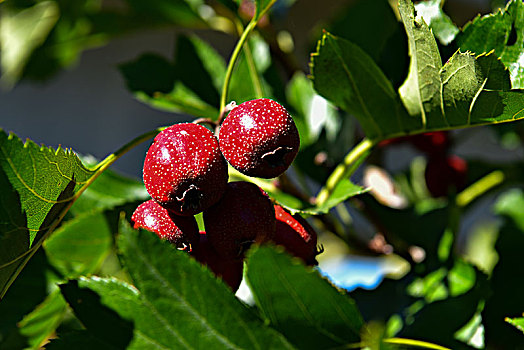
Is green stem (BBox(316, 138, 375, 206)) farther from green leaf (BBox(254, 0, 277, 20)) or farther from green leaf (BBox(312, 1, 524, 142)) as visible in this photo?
green leaf (BBox(254, 0, 277, 20))

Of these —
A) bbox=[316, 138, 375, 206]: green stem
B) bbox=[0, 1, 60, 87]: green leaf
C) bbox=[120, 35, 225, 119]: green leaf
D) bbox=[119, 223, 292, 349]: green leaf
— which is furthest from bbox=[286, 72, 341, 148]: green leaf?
bbox=[0, 1, 60, 87]: green leaf

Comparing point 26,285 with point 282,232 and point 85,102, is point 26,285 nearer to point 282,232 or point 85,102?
point 282,232

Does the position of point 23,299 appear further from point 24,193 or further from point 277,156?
point 277,156

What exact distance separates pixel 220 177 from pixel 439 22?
0.33m

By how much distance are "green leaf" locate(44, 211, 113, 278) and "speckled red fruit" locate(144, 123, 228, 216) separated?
0.30 meters

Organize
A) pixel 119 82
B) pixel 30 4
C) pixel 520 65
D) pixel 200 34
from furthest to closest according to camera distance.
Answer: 1. pixel 119 82
2. pixel 200 34
3. pixel 30 4
4. pixel 520 65

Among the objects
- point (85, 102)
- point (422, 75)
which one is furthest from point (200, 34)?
point (422, 75)

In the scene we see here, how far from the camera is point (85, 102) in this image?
3.80 m

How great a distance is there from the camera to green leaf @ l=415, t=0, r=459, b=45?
2.30 ft

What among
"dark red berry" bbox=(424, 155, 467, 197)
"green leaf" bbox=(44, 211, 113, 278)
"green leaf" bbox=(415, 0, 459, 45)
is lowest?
"dark red berry" bbox=(424, 155, 467, 197)

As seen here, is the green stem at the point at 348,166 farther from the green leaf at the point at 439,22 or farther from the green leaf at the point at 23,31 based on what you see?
the green leaf at the point at 23,31

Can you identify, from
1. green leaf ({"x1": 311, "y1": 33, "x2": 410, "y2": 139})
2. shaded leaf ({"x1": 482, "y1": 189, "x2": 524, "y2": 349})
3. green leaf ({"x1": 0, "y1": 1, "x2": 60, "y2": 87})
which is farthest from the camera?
green leaf ({"x1": 0, "y1": 1, "x2": 60, "y2": 87})

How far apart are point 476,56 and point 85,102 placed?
3.47 metres

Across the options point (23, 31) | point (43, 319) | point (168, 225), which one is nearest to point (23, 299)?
point (43, 319)
